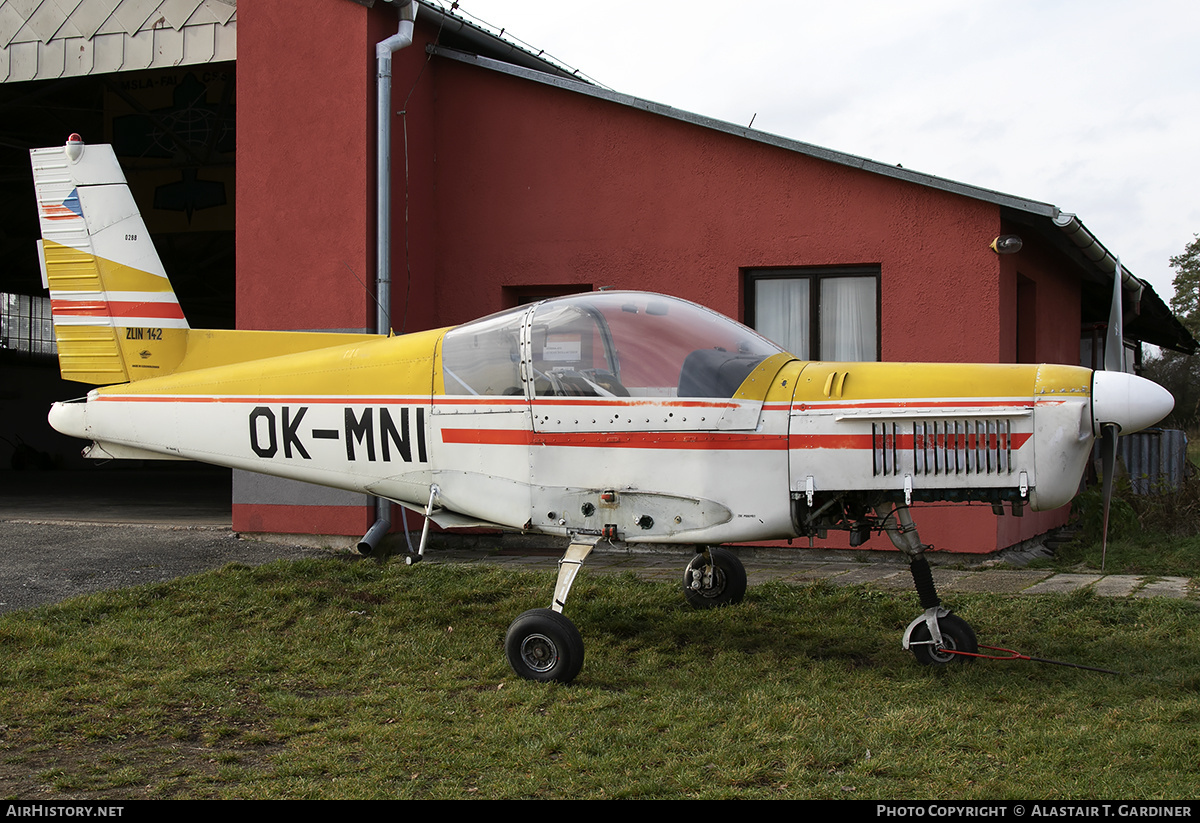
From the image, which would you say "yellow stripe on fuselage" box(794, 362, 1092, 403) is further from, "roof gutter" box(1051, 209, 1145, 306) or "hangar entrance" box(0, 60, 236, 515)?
"hangar entrance" box(0, 60, 236, 515)

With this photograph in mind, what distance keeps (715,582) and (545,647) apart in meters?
1.89

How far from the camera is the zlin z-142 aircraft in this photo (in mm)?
4691

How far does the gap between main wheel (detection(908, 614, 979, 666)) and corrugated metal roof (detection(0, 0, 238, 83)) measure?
872 centimetres

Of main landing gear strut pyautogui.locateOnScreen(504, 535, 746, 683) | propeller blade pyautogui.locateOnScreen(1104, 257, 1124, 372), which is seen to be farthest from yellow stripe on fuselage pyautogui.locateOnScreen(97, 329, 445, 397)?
propeller blade pyautogui.locateOnScreen(1104, 257, 1124, 372)

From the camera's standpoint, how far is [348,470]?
19.8ft

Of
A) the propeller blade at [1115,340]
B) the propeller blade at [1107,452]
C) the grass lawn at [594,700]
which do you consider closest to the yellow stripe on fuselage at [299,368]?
A: the grass lawn at [594,700]

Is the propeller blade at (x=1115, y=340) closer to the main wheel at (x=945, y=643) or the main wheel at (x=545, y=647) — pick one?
the main wheel at (x=945, y=643)

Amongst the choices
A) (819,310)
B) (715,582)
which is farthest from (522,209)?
(715,582)

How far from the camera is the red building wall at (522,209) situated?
866 cm

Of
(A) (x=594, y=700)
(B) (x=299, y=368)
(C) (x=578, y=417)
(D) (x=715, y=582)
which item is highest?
(B) (x=299, y=368)

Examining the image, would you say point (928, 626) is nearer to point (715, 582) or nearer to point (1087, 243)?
point (715, 582)

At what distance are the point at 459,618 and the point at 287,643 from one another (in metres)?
1.11

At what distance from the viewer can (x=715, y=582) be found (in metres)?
6.54
